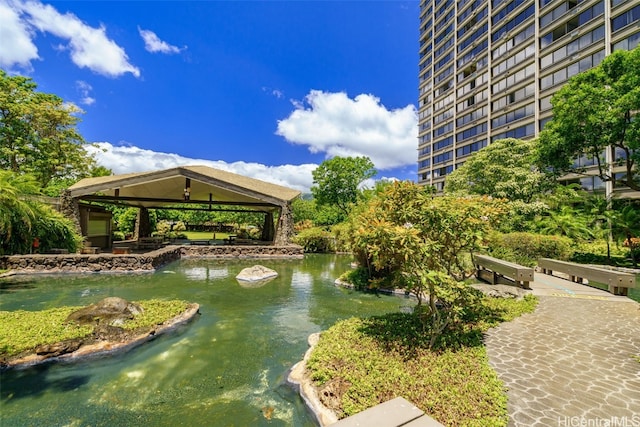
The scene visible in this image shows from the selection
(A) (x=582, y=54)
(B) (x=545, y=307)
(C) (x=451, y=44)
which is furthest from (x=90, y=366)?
(C) (x=451, y=44)

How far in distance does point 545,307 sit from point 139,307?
10498mm

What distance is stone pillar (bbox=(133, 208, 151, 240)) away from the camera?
2529 cm

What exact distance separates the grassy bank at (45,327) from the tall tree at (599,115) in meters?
20.7

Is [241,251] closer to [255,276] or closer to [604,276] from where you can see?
[255,276]

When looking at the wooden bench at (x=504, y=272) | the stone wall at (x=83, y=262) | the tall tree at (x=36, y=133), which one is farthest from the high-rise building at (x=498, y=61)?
the tall tree at (x=36, y=133)

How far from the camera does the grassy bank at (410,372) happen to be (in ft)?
11.9

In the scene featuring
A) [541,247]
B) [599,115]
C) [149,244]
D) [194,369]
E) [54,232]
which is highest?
[599,115]

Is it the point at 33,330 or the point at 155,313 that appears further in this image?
the point at 155,313

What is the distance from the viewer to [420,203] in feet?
20.0

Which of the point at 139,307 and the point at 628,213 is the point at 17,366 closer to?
the point at 139,307

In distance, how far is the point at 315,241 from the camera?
2378cm

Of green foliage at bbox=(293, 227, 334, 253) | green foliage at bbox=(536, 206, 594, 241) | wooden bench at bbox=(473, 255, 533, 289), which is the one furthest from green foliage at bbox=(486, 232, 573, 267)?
green foliage at bbox=(293, 227, 334, 253)

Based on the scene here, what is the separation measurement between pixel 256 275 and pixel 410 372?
9.78 m

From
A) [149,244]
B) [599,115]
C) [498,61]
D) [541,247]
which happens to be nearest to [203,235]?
[149,244]
